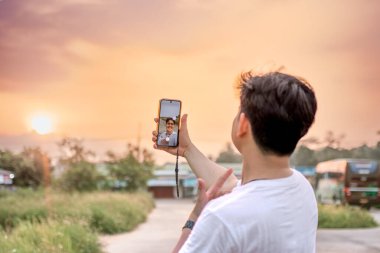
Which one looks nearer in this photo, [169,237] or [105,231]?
[169,237]

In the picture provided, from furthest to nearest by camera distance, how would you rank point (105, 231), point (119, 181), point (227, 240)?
point (105, 231) → point (119, 181) → point (227, 240)

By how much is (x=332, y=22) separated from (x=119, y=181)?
7.00 feet

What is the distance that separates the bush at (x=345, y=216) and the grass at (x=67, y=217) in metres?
1.05

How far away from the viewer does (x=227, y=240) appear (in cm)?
64

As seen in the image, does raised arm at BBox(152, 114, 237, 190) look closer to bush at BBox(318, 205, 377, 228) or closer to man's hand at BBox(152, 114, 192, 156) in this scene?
man's hand at BBox(152, 114, 192, 156)

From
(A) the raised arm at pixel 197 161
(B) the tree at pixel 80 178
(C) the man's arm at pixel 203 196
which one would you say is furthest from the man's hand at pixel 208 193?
(B) the tree at pixel 80 178

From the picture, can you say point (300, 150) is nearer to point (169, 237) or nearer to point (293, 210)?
point (169, 237)

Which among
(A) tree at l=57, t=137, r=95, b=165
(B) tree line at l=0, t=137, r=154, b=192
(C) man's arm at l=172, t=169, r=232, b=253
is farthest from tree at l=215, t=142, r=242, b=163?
(C) man's arm at l=172, t=169, r=232, b=253

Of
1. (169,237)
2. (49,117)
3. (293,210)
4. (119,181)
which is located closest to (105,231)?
(119,181)

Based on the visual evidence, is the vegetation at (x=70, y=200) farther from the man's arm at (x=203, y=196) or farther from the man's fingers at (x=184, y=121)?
the man's arm at (x=203, y=196)

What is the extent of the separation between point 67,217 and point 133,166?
1138 mm

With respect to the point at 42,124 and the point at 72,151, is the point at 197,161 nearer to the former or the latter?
the point at 42,124

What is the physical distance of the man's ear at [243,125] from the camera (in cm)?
68

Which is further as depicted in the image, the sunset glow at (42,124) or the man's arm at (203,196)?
the sunset glow at (42,124)
